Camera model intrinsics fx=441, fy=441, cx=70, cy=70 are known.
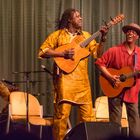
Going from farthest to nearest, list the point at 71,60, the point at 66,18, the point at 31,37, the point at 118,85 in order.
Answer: the point at 31,37 < the point at 66,18 < the point at 118,85 < the point at 71,60

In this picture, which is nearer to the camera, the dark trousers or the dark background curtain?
the dark trousers

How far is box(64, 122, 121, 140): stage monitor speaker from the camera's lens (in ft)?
11.5

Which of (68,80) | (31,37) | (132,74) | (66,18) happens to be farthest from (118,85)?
(31,37)

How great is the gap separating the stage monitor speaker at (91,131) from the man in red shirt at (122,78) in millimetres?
1629

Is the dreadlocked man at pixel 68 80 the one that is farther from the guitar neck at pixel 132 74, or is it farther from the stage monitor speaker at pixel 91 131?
the stage monitor speaker at pixel 91 131

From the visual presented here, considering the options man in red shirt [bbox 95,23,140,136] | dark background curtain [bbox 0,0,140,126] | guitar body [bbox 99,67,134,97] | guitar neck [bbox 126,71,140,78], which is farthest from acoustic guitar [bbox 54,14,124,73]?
dark background curtain [bbox 0,0,140,126]

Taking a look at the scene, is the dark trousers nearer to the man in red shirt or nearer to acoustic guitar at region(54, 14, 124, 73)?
the man in red shirt

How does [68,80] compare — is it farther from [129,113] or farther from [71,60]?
[129,113]

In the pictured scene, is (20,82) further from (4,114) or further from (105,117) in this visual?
(105,117)

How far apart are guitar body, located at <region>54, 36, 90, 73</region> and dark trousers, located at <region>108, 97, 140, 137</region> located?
651mm

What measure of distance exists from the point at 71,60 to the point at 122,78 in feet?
2.22

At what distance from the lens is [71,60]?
5.38 metres

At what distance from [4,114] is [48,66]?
1.34 metres

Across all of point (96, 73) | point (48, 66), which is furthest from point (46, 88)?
point (96, 73)
